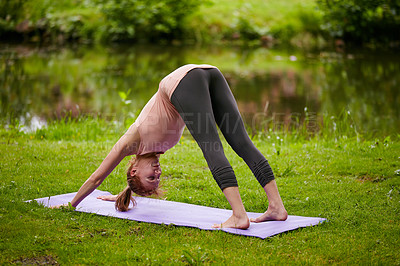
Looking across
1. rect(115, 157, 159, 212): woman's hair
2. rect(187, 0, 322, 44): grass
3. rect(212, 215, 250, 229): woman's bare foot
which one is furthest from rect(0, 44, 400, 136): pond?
rect(212, 215, 250, 229): woman's bare foot

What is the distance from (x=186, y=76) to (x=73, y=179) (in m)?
2.08

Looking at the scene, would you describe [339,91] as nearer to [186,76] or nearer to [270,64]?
[270,64]

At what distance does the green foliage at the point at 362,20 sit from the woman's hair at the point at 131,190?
1463 centimetres

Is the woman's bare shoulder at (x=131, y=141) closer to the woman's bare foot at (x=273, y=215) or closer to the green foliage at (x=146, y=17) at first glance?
the woman's bare foot at (x=273, y=215)

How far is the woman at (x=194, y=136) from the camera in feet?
12.5

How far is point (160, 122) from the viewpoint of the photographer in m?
4.02

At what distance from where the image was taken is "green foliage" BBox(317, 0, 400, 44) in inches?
666

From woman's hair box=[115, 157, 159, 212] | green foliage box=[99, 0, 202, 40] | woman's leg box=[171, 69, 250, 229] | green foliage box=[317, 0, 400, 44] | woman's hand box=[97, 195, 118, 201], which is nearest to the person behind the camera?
woman's leg box=[171, 69, 250, 229]

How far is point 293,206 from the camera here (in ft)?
15.0

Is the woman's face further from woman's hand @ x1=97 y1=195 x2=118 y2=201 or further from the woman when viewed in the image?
woman's hand @ x1=97 y1=195 x2=118 y2=201

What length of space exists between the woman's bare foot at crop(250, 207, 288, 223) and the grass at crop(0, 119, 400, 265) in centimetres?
29

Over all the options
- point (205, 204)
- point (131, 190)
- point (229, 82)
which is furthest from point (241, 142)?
point (229, 82)

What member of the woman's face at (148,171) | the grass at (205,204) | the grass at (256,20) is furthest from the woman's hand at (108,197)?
the grass at (256,20)

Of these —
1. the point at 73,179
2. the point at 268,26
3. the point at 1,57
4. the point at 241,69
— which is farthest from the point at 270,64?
the point at 73,179
